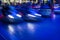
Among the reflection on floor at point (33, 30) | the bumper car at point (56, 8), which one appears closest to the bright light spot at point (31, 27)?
the reflection on floor at point (33, 30)

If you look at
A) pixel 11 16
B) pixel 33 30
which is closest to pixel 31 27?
pixel 33 30

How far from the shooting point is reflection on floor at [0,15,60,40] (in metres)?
0.96

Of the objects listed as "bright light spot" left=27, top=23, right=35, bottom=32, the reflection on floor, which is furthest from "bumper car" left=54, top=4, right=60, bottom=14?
"bright light spot" left=27, top=23, right=35, bottom=32

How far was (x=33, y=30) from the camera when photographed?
39.8 inches

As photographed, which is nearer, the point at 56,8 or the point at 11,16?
the point at 11,16

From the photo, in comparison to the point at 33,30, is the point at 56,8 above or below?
above

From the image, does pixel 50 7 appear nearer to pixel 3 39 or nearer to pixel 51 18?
pixel 51 18

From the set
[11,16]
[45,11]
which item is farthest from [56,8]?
[11,16]

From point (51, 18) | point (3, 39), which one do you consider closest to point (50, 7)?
point (51, 18)

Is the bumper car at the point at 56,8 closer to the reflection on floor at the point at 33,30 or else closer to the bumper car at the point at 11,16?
the reflection on floor at the point at 33,30

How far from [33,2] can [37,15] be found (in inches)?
3.2

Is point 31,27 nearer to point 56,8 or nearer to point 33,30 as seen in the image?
point 33,30

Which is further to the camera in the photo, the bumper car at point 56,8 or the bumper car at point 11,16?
the bumper car at point 56,8

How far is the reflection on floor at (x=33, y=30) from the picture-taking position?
3.13ft
